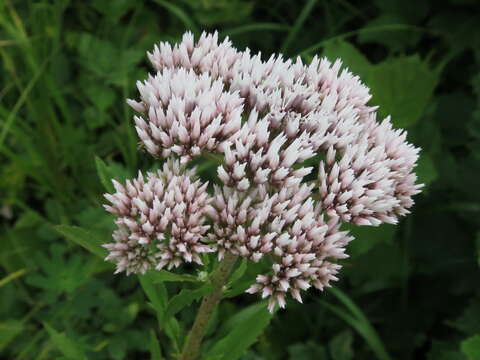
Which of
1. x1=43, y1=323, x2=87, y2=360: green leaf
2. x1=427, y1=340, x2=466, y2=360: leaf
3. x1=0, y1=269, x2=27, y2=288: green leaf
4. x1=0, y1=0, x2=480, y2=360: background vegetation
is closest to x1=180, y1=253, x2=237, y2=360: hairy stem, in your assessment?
x1=0, y1=0, x2=480, y2=360: background vegetation

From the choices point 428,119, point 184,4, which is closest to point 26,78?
point 184,4

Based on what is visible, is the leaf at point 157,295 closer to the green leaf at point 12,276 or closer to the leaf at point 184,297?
the leaf at point 184,297

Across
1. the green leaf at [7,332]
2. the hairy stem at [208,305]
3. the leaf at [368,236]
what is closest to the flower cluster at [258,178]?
the hairy stem at [208,305]

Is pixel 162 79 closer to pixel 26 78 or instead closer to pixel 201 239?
pixel 201 239

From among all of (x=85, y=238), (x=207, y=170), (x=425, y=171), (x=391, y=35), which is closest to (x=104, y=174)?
(x=85, y=238)

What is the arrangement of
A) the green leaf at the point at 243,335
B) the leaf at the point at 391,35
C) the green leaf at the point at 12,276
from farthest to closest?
the leaf at the point at 391,35
the green leaf at the point at 12,276
the green leaf at the point at 243,335

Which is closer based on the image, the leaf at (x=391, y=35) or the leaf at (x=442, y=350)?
the leaf at (x=442, y=350)

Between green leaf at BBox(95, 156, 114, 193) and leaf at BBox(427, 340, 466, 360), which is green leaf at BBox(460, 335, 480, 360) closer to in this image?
leaf at BBox(427, 340, 466, 360)
